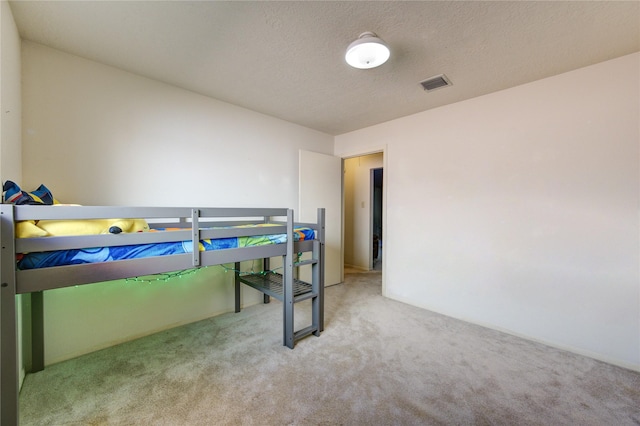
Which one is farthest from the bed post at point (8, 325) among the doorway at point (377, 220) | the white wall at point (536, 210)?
the doorway at point (377, 220)

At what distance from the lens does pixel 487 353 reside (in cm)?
198

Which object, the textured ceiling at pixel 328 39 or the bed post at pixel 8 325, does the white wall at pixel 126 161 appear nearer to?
the textured ceiling at pixel 328 39

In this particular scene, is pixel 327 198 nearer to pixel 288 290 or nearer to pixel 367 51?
pixel 288 290

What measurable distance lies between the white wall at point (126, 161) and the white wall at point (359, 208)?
2.30m

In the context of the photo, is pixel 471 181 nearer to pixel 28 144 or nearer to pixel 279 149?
pixel 279 149

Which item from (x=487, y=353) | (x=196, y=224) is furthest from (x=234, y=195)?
(x=487, y=353)

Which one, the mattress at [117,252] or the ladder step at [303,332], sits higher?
the mattress at [117,252]

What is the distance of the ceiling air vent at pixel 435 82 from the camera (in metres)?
2.13

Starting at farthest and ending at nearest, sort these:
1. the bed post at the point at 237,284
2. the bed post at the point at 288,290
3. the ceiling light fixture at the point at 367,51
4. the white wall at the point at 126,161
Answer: the bed post at the point at 237,284, the bed post at the point at 288,290, the white wall at the point at 126,161, the ceiling light fixture at the point at 367,51

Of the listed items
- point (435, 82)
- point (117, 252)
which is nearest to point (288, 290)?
point (117, 252)

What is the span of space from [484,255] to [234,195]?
8.63 feet

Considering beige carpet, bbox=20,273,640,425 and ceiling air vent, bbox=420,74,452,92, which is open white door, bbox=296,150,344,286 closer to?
beige carpet, bbox=20,273,640,425

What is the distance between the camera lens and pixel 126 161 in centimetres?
209

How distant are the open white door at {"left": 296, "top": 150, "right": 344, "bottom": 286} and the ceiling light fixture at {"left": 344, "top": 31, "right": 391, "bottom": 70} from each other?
1.75 meters
